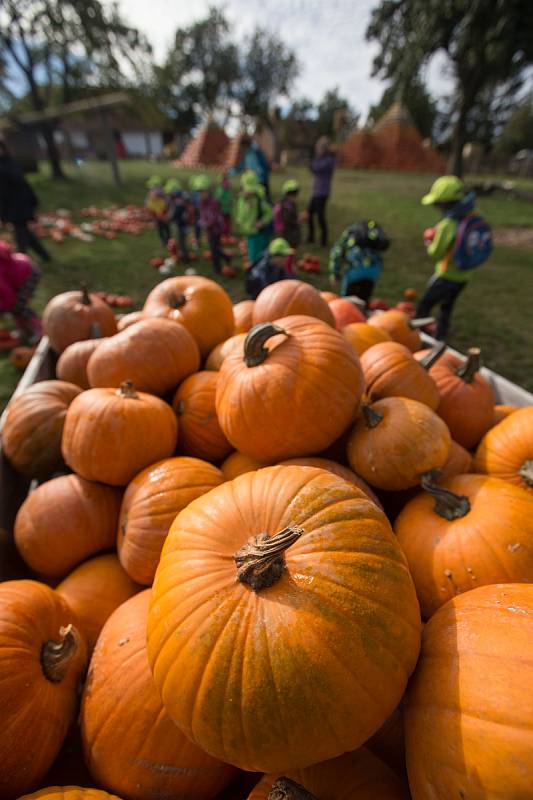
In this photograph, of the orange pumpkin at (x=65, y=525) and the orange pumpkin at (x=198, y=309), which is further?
the orange pumpkin at (x=198, y=309)

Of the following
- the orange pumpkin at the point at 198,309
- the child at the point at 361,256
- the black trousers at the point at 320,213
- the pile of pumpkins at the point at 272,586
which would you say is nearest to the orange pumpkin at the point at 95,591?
the pile of pumpkins at the point at 272,586

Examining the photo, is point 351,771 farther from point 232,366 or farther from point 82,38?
point 82,38

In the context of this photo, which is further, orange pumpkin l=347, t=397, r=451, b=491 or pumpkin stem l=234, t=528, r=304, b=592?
orange pumpkin l=347, t=397, r=451, b=491

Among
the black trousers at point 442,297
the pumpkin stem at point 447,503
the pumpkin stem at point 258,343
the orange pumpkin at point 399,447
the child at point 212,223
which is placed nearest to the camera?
the pumpkin stem at point 447,503

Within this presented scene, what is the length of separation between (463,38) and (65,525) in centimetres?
2618

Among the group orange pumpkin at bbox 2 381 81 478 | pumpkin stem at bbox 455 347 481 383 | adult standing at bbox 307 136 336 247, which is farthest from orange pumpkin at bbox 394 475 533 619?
adult standing at bbox 307 136 336 247

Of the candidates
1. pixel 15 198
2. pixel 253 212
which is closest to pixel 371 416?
pixel 253 212

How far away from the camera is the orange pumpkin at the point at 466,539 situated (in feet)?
4.47

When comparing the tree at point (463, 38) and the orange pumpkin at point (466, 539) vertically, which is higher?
the tree at point (463, 38)

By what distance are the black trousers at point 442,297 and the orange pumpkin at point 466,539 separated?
452 cm

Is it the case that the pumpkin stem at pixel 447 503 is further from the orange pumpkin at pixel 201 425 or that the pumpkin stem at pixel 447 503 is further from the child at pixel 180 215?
the child at pixel 180 215

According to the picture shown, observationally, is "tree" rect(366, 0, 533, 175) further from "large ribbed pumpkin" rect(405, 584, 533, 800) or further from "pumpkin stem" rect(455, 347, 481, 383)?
"large ribbed pumpkin" rect(405, 584, 533, 800)

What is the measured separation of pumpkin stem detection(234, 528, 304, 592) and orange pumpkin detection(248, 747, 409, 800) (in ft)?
1.64

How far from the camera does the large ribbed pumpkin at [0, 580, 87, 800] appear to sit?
119 cm
